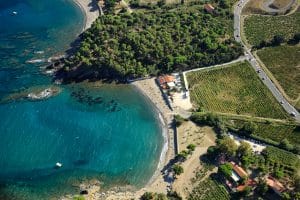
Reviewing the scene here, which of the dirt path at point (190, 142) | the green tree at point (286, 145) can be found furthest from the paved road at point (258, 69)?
the dirt path at point (190, 142)

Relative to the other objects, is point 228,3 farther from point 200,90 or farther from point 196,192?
point 196,192

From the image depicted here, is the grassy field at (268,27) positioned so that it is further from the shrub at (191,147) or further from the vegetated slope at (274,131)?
the shrub at (191,147)

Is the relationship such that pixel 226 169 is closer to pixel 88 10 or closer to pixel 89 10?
pixel 89 10

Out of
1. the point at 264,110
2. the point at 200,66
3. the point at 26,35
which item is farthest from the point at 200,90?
the point at 26,35

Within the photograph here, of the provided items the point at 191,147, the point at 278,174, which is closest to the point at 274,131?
the point at 278,174

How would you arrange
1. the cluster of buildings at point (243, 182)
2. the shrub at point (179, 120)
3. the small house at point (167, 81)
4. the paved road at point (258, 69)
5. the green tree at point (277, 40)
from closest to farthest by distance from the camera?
1. the cluster of buildings at point (243, 182)
2. the shrub at point (179, 120)
3. the paved road at point (258, 69)
4. the small house at point (167, 81)
5. the green tree at point (277, 40)
